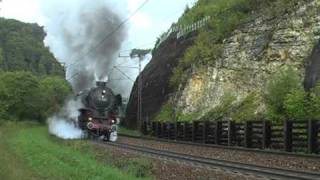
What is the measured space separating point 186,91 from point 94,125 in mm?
13859

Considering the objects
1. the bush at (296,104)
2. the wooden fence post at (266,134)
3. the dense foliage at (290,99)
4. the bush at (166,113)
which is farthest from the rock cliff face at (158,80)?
the wooden fence post at (266,134)

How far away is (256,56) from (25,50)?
90698 millimetres

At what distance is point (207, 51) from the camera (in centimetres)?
5125

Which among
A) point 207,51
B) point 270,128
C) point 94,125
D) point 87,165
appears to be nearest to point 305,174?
point 87,165

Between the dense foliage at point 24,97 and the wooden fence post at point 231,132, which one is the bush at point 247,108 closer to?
the wooden fence post at point 231,132

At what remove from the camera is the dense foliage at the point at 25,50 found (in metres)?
123

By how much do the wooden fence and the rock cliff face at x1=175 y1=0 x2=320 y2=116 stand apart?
4.29 metres

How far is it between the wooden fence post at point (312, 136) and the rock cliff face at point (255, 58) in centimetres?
1136

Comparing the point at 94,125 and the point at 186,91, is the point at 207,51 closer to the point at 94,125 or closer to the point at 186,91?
the point at 186,91

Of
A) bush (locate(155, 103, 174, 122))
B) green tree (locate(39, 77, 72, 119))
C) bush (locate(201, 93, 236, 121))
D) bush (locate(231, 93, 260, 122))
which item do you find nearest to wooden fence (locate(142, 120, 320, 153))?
bush (locate(201, 93, 236, 121))

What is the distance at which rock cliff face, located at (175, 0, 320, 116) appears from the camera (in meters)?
41.6

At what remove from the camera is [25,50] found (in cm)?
12875

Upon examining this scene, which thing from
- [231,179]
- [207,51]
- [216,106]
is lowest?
[231,179]

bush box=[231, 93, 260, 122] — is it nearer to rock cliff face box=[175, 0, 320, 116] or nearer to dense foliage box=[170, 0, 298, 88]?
rock cliff face box=[175, 0, 320, 116]
